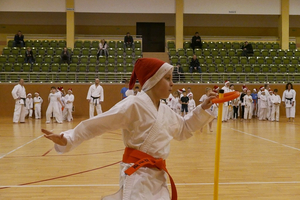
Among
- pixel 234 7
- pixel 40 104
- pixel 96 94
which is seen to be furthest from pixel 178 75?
pixel 40 104

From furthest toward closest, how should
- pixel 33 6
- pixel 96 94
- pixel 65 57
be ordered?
pixel 33 6
pixel 65 57
pixel 96 94

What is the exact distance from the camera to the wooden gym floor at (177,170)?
4336mm

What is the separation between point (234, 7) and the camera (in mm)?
22781

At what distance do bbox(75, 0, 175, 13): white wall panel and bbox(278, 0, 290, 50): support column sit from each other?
7.57 metres

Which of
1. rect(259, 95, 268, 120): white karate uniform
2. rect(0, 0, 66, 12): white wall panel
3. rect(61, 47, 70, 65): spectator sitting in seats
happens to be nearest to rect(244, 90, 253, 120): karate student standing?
rect(259, 95, 268, 120): white karate uniform

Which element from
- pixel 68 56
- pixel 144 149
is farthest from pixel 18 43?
pixel 144 149

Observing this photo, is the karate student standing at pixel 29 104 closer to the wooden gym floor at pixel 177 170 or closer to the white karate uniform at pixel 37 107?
the white karate uniform at pixel 37 107

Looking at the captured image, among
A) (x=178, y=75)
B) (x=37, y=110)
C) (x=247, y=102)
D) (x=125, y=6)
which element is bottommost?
(x=37, y=110)

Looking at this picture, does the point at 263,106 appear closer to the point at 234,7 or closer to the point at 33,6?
the point at 234,7

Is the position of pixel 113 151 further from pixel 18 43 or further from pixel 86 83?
pixel 18 43

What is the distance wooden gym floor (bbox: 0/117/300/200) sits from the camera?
14.2 ft

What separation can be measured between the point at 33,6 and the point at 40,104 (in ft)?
25.8

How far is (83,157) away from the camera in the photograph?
6.80 metres

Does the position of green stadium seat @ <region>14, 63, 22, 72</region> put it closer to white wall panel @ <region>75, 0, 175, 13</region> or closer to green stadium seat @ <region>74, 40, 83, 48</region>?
green stadium seat @ <region>74, 40, 83, 48</region>
